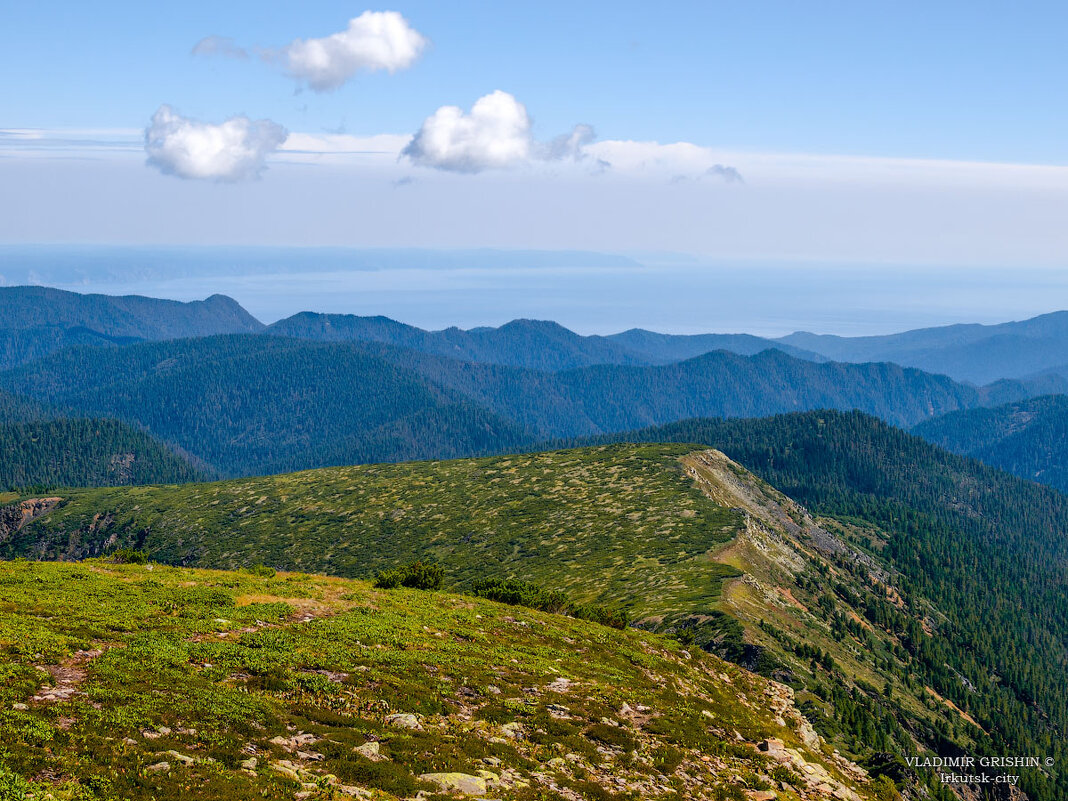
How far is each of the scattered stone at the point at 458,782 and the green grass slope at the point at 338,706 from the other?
0.09m

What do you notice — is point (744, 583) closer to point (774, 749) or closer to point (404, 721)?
point (774, 749)

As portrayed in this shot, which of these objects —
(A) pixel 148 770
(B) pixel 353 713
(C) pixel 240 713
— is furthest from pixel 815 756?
(A) pixel 148 770

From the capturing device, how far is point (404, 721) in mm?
37156

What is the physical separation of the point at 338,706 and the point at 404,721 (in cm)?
329

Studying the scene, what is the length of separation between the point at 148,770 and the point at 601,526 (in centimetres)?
13724

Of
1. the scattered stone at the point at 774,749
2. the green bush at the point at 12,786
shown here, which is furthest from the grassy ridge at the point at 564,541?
the green bush at the point at 12,786

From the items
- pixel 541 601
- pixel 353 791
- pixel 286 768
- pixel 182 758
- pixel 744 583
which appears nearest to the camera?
pixel 182 758

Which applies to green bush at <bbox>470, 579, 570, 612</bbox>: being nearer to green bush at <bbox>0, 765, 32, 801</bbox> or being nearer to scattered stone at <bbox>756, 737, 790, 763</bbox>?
scattered stone at <bbox>756, 737, 790, 763</bbox>

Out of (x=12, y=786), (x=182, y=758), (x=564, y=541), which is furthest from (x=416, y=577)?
(x=564, y=541)

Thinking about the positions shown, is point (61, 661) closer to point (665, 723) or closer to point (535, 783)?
point (535, 783)

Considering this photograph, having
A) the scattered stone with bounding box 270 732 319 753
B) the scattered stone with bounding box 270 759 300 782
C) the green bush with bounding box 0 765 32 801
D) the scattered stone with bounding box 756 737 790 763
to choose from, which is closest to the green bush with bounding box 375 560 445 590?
the scattered stone with bounding box 756 737 790 763

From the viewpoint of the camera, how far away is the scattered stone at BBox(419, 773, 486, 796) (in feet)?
102

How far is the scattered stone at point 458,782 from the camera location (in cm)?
3123

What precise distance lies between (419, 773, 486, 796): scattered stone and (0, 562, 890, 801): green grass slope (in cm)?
9
